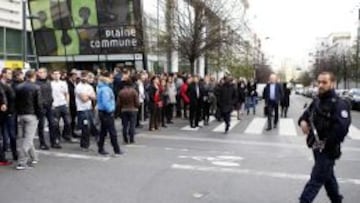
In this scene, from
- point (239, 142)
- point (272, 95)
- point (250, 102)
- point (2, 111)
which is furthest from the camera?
point (250, 102)

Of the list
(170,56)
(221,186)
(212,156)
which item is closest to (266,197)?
(221,186)

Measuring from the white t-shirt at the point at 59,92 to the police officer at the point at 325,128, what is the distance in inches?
300

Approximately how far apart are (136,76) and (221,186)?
8711 mm

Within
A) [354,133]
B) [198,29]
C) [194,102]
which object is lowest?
[354,133]

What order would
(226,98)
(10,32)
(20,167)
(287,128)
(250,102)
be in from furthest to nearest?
(10,32), (250,102), (287,128), (226,98), (20,167)

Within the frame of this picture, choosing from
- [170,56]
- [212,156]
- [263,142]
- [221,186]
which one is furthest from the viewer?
[170,56]

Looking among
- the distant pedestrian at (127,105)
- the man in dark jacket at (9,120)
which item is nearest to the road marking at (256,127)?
the distant pedestrian at (127,105)

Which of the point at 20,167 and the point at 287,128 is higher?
the point at 20,167

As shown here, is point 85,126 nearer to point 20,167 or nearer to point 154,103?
point 20,167

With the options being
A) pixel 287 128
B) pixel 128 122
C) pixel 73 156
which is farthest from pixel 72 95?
pixel 287 128

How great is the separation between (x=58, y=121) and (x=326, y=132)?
7.93 meters

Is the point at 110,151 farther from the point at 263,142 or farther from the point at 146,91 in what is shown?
the point at 146,91

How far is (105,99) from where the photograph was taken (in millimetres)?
11852

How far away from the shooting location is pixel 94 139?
14.2m
